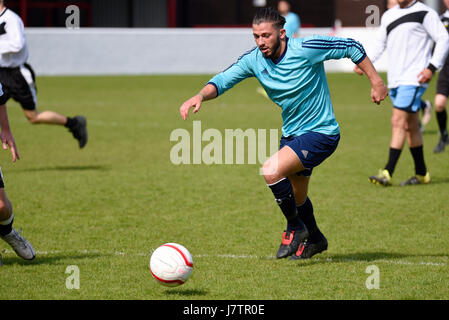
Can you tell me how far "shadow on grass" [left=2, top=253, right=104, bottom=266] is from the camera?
237 inches

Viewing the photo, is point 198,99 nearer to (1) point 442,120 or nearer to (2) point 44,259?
(2) point 44,259

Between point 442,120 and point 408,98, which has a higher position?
point 408,98

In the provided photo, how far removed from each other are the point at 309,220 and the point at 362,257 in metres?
0.55

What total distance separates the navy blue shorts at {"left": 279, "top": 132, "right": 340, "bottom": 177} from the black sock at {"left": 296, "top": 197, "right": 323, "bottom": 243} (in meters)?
0.46

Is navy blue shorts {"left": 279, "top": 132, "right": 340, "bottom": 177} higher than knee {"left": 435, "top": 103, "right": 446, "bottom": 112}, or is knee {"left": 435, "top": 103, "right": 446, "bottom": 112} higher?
navy blue shorts {"left": 279, "top": 132, "right": 340, "bottom": 177}

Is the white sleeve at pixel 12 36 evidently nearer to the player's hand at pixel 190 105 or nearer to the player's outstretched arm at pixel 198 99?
the player's outstretched arm at pixel 198 99

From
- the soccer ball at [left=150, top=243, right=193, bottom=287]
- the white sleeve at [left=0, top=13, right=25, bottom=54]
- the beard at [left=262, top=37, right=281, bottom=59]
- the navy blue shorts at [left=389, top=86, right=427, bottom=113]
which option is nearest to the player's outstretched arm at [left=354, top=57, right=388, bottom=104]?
the beard at [left=262, top=37, right=281, bottom=59]

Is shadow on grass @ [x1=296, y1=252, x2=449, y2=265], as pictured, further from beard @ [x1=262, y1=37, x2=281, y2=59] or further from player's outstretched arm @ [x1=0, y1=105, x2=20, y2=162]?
player's outstretched arm @ [x1=0, y1=105, x2=20, y2=162]

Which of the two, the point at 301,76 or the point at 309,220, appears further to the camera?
the point at 309,220

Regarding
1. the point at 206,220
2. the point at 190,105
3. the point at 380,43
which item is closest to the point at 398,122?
the point at 380,43

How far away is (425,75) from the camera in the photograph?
8859 mm

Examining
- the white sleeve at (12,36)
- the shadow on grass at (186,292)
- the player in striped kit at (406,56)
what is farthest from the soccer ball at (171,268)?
the white sleeve at (12,36)
